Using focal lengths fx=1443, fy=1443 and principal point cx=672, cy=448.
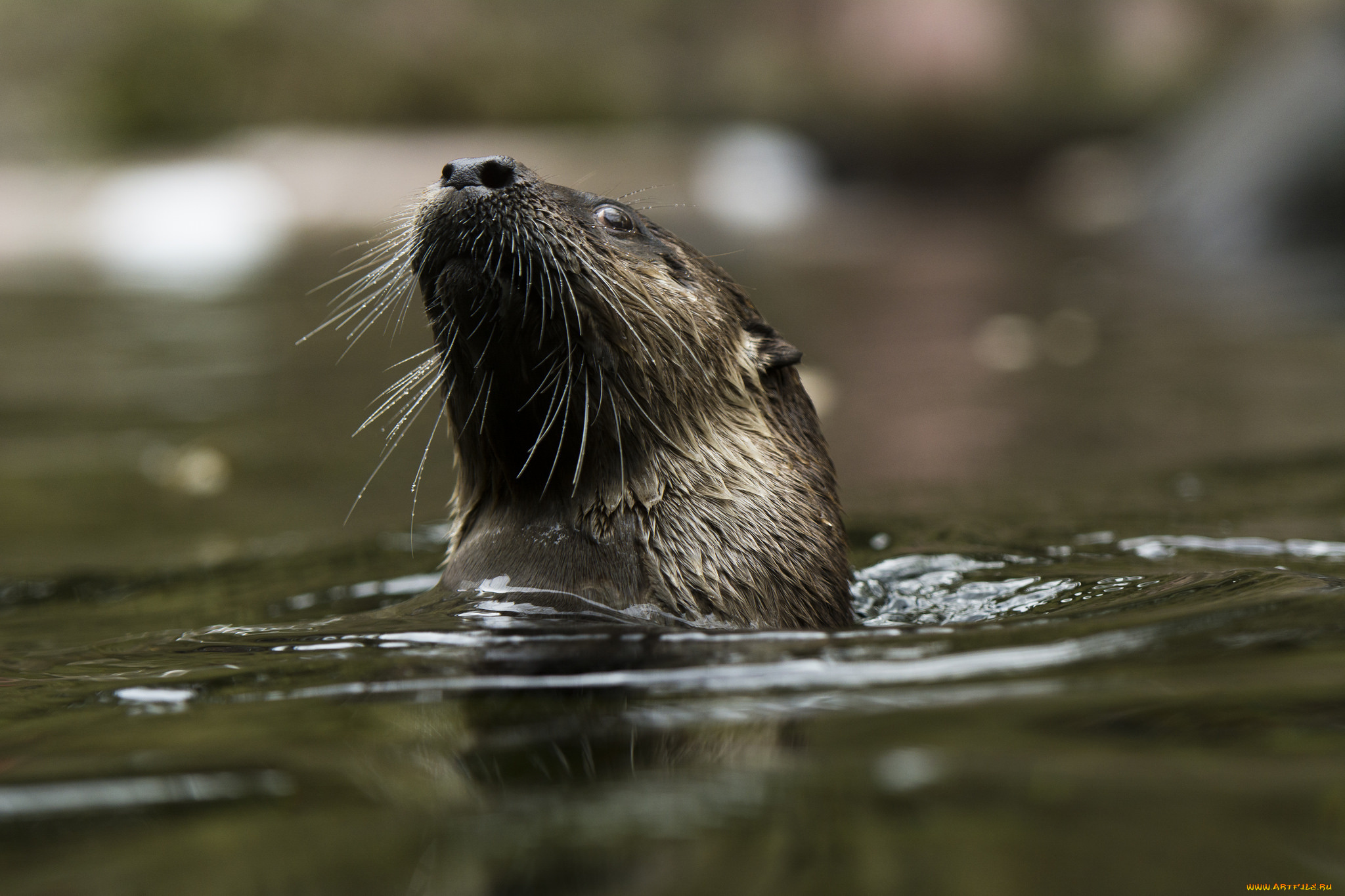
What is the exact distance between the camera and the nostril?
3.50m

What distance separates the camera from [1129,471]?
6020 mm

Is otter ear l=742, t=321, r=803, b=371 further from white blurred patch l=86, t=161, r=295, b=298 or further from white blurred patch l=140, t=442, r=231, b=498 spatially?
white blurred patch l=86, t=161, r=295, b=298

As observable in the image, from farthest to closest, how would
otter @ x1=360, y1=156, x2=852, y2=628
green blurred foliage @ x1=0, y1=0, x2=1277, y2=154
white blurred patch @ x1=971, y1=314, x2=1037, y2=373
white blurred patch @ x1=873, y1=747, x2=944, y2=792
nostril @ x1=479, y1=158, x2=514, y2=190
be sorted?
1. green blurred foliage @ x1=0, y1=0, x2=1277, y2=154
2. white blurred patch @ x1=971, y1=314, x2=1037, y2=373
3. nostril @ x1=479, y1=158, x2=514, y2=190
4. otter @ x1=360, y1=156, x2=852, y2=628
5. white blurred patch @ x1=873, y1=747, x2=944, y2=792

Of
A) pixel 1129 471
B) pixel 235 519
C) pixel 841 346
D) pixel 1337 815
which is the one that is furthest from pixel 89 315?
pixel 1337 815

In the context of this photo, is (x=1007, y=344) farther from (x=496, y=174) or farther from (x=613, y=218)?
(x=496, y=174)

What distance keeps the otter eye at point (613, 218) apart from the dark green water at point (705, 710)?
1068mm

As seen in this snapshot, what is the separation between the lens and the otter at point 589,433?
3381 millimetres

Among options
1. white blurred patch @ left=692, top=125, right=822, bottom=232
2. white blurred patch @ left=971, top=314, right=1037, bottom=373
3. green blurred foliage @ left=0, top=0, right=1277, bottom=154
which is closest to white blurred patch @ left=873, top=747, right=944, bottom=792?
white blurred patch @ left=971, top=314, right=1037, bottom=373

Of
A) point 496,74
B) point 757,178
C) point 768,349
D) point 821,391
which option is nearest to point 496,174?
point 768,349

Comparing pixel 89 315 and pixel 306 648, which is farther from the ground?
pixel 89 315

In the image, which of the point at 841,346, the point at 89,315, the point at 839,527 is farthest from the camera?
the point at 89,315

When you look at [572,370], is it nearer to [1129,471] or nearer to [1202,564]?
[1202,564]

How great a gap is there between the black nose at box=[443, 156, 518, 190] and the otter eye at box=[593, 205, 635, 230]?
0.32 m

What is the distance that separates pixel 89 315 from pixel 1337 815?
39.9 feet
